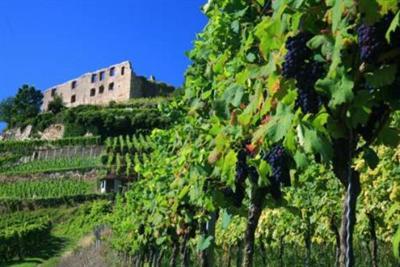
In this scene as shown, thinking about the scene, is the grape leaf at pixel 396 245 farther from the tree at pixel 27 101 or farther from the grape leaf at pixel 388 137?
the tree at pixel 27 101

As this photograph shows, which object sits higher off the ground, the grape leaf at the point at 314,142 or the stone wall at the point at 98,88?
the stone wall at the point at 98,88

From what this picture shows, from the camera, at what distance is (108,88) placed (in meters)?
96.2

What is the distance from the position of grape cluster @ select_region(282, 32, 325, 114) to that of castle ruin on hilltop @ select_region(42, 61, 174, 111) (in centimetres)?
8945

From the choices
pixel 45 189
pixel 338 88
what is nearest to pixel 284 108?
pixel 338 88

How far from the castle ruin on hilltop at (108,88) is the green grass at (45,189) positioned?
28537 mm

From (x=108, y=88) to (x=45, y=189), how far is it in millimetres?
35623

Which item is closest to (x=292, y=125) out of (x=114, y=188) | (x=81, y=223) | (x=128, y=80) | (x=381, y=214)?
(x=381, y=214)

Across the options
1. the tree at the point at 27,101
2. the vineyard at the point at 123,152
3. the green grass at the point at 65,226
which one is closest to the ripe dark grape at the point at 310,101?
the green grass at the point at 65,226

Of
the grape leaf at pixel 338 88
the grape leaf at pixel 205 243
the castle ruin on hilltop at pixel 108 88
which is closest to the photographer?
the grape leaf at pixel 338 88

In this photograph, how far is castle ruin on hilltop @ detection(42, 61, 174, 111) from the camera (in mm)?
93125

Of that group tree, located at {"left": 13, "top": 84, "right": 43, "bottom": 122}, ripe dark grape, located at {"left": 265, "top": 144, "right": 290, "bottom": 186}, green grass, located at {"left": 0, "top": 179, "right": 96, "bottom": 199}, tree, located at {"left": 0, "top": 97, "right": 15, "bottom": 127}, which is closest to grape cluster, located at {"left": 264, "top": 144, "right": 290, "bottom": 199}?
ripe dark grape, located at {"left": 265, "top": 144, "right": 290, "bottom": 186}

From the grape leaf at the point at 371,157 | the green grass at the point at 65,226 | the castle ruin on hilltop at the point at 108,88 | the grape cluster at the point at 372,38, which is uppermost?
the castle ruin on hilltop at the point at 108,88

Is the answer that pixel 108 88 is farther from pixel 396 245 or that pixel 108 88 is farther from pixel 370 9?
pixel 396 245

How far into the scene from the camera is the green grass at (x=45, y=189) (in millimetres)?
60294
